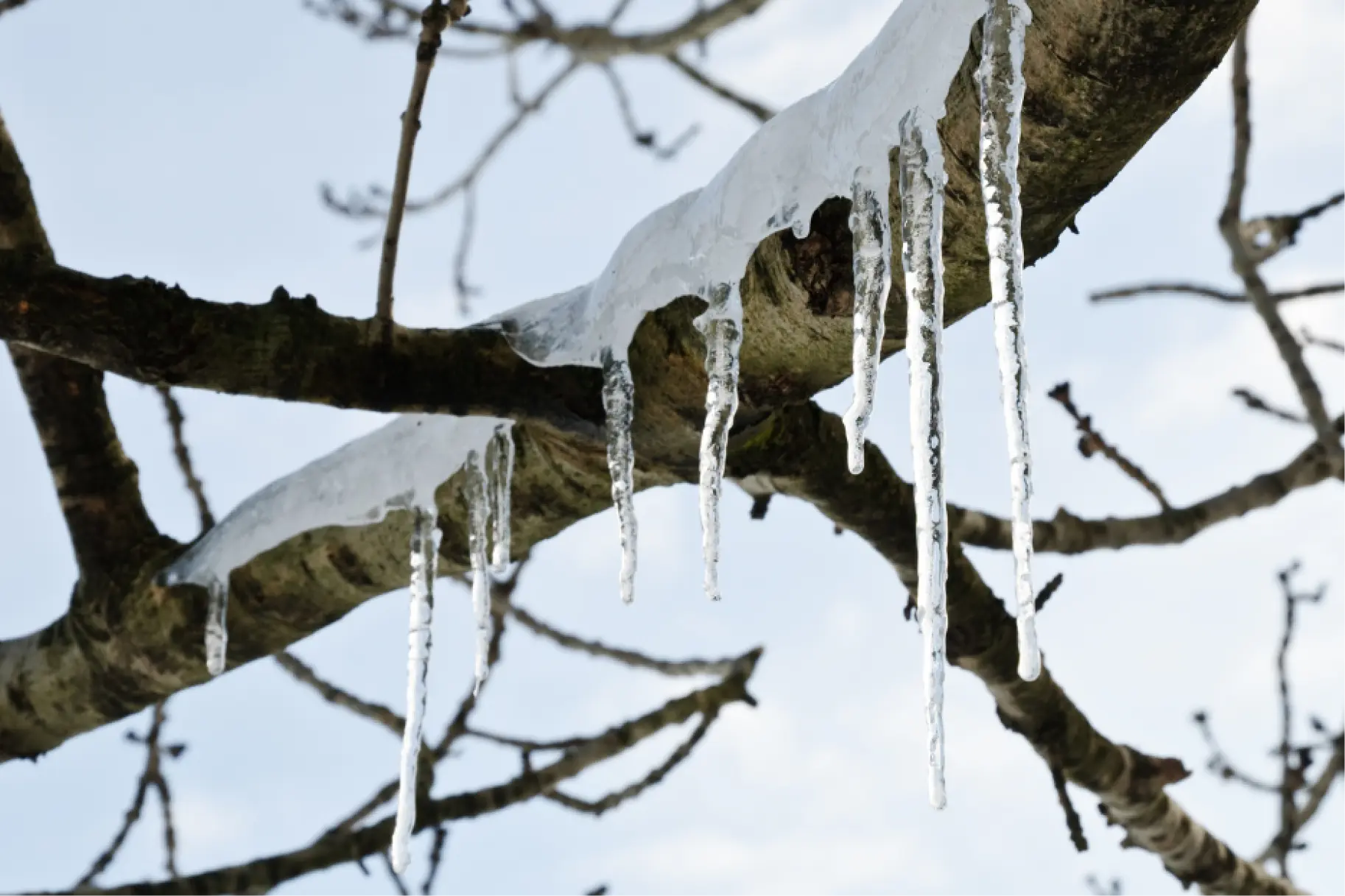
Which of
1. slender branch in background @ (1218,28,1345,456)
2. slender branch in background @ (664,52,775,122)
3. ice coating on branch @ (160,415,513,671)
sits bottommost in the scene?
ice coating on branch @ (160,415,513,671)

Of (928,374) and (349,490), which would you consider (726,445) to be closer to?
(928,374)

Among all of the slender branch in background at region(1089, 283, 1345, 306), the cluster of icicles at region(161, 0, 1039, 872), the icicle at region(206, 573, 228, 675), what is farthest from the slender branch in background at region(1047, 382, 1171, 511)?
the icicle at region(206, 573, 228, 675)

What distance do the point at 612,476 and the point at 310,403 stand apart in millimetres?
403

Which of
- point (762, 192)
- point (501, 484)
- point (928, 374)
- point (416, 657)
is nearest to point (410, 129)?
point (762, 192)

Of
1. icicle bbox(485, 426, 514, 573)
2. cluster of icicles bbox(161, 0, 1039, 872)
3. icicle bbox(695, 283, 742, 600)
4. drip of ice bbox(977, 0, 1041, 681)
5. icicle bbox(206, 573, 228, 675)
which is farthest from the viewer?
icicle bbox(206, 573, 228, 675)

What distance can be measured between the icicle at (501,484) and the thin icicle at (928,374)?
72cm

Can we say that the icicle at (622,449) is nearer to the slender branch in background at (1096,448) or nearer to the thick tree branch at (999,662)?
the thick tree branch at (999,662)

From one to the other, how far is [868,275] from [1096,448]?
148 cm

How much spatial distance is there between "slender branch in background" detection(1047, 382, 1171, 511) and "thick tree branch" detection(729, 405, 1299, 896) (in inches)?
18.9

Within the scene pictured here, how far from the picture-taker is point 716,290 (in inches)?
51.7

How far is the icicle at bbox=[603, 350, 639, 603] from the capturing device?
146 centimetres

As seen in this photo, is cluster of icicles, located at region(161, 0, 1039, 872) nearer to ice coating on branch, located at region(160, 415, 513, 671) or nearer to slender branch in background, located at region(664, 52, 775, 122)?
ice coating on branch, located at region(160, 415, 513, 671)

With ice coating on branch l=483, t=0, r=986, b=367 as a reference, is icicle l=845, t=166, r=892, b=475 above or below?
below

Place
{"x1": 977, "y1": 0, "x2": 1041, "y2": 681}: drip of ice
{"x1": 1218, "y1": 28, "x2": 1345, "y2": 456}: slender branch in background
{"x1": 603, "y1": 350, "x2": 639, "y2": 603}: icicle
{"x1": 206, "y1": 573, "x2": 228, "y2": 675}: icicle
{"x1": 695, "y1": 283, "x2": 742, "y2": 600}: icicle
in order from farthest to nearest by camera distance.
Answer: {"x1": 1218, "y1": 28, "x2": 1345, "y2": 456}: slender branch in background, {"x1": 206, "y1": 573, "x2": 228, "y2": 675}: icicle, {"x1": 603, "y1": 350, "x2": 639, "y2": 603}: icicle, {"x1": 695, "y1": 283, "x2": 742, "y2": 600}: icicle, {"x1": 977, "y1": 0, "x2": 1041, "y2": 681}: drip of ice
